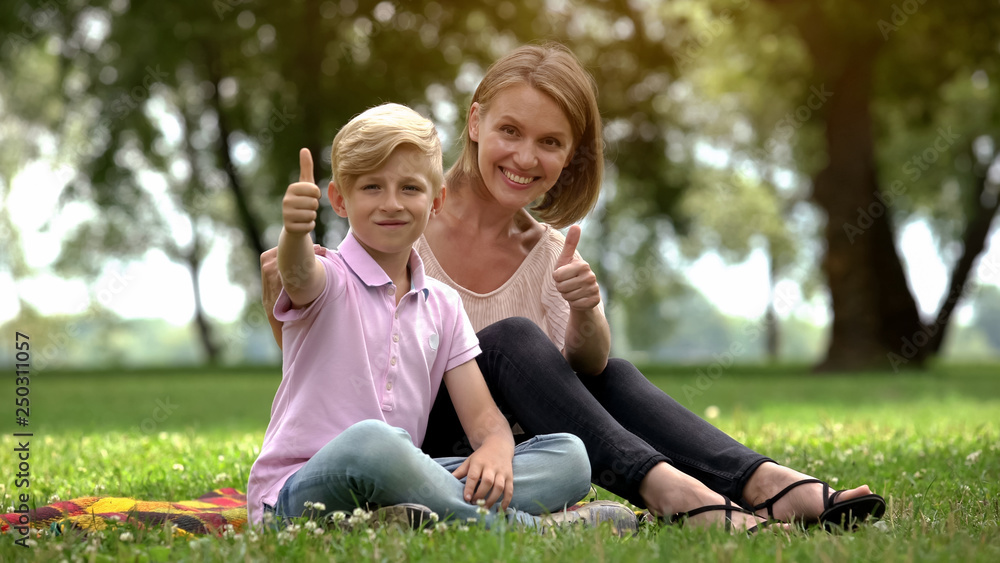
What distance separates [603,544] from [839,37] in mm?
15972

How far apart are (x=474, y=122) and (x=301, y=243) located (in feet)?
5.15

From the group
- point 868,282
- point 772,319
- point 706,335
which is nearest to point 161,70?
point 868,282

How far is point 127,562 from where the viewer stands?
2150 millimetres

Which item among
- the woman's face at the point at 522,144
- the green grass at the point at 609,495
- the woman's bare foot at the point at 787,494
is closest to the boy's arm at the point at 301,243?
the green grass at the point at 609,495

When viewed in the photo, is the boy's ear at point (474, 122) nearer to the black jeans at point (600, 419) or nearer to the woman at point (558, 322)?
the woman at point (558, 322)

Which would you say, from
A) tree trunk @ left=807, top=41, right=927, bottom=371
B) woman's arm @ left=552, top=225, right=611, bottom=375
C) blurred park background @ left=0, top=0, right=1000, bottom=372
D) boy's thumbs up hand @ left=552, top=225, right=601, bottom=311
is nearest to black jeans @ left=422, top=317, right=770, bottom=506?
woman's arm @ left=552, top=225, right=611, bottom=375

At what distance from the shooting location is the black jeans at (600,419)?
2939mm

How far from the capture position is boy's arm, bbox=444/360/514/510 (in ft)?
8.78

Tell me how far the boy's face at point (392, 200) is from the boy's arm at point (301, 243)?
240mm

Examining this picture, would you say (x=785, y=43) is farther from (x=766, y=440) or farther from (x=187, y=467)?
(x=187, y=467)

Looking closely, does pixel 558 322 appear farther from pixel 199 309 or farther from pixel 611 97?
pixel 199 309

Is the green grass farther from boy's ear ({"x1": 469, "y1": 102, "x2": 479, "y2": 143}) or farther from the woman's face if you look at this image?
boy's ear ({"x1": 469, "y1": 102, "x2": 479, "y2": 143})

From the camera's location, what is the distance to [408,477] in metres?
2.54

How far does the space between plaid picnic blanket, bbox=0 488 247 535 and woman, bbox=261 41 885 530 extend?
0.77 metres
